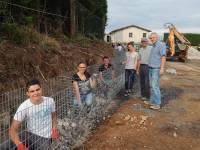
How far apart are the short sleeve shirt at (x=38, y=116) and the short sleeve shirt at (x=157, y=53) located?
4.44m

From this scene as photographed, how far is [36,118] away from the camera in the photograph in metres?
4.29

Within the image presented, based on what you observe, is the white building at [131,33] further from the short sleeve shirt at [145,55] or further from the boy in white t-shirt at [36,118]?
the boy in white t-shirt at [36,118]

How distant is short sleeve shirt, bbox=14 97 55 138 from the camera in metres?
4.20

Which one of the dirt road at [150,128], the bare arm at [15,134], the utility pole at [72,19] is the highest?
the utility pole at [72,19]

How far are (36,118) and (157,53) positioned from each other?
4.72 meters

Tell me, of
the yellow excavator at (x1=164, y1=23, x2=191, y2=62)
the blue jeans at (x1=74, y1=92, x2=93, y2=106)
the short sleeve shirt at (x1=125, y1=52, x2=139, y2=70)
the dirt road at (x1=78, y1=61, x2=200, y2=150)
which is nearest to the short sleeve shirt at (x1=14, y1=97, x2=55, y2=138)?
the dirt road at (x1=78, y1=61, x2=200, y2=150)

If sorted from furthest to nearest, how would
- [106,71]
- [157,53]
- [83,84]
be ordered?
1. [106,71]
2. [157,53]
3. [83,84]

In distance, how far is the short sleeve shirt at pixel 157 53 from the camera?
834cm

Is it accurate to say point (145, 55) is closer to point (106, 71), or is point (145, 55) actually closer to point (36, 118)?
point (106, 71)

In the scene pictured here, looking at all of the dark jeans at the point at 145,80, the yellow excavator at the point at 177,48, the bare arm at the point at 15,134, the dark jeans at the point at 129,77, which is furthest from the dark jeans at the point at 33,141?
the yellow excavator at the point at 177,48

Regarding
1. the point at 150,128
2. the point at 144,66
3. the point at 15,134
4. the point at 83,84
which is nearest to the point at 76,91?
the point at 83,84

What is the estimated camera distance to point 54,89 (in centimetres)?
837

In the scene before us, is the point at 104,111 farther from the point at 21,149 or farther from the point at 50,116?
the point at 21,149

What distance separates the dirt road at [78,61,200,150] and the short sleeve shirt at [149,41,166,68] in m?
1.13
